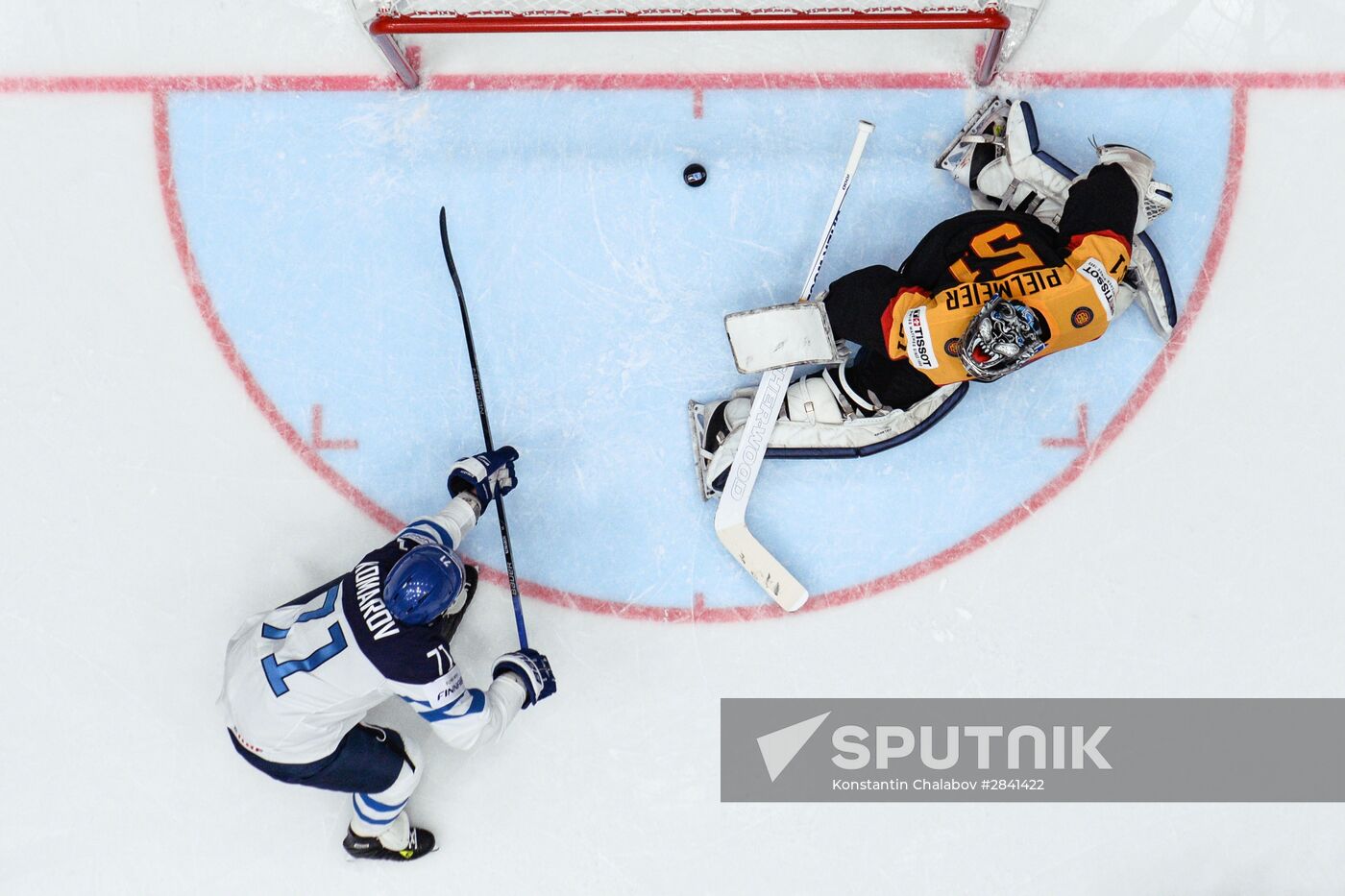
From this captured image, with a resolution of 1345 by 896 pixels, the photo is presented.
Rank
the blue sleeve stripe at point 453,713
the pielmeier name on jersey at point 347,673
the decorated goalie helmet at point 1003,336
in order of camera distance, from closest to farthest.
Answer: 1. the decorated goalie helmet at point 1003,336
2. the pielmeier name on jersey at point 347,673
3. the blue sleeve stripe at point 453,713

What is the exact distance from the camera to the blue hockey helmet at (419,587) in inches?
103

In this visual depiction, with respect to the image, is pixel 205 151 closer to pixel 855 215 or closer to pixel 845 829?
pixel 855 215

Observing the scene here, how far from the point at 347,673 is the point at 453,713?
1.10 ft

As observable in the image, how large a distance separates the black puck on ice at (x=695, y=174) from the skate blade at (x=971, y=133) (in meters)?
0.82

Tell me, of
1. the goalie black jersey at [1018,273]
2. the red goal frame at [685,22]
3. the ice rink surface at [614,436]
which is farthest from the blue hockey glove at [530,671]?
the red goal frame at [685,22]

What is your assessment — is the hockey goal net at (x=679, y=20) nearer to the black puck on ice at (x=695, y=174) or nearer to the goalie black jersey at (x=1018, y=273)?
the black puck on ice at (x=695, y=174)

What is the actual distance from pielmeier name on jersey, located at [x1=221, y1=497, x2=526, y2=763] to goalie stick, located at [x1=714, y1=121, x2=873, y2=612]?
2.88 ft

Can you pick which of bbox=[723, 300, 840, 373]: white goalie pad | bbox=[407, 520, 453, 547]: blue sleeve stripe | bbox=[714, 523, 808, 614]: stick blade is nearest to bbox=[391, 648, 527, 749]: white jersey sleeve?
bbox=[407, 520, 453, 547]: blue sleeve stripe

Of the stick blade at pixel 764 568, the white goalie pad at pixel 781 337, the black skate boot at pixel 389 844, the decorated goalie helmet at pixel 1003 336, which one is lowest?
the black skate boot at pixel 389 844

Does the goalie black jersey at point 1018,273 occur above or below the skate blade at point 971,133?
below

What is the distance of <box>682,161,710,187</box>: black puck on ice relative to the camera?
10.8 ft

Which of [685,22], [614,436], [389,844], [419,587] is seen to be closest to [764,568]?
[614,436]

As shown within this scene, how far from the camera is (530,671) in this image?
3.09 m

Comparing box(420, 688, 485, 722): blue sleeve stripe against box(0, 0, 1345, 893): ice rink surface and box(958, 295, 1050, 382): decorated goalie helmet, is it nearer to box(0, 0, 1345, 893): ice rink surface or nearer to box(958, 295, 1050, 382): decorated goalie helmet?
box(0, 0, 1345, 893): ice rink surface
